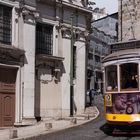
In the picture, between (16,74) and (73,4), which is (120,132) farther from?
(73,4)

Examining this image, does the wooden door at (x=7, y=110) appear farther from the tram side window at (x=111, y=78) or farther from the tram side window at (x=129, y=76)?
the tram side window at (x=129, y=76)

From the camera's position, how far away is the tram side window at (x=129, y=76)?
18.4 metres

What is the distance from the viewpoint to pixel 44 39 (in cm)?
2983

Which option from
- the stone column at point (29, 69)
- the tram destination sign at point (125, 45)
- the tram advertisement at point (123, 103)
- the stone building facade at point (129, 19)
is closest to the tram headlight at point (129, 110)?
the tram advertisement at point (123, 103)

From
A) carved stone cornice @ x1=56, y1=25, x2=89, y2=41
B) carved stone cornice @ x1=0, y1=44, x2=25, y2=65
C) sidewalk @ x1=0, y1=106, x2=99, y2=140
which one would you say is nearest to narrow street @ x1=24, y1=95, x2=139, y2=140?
sidewalk @ x1=0, y1=106, x2=99, y2=140

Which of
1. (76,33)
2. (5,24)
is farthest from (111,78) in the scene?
(76,33)

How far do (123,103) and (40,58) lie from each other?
11.1 m

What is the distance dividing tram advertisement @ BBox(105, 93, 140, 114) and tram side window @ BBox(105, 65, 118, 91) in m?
0.34

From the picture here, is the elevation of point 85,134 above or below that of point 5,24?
below

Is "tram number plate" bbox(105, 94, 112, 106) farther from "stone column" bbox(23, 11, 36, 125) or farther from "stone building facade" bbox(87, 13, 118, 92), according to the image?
"stone building facade" bbox(87, 13, 118, 92)

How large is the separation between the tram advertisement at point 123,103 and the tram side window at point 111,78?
34cm

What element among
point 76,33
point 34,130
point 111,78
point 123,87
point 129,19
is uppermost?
point 129,19

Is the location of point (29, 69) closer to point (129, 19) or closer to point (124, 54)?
point (124, 54)

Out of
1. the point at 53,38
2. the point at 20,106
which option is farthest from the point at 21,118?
the point at 53,38
